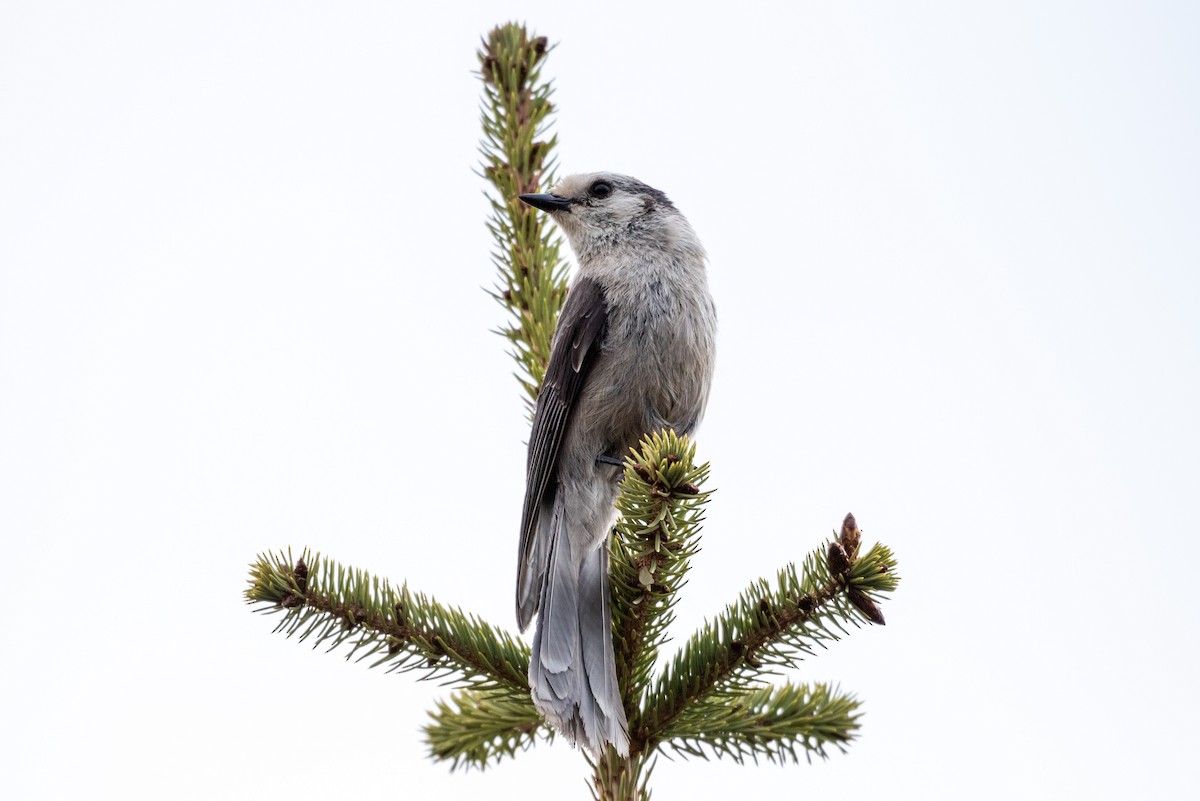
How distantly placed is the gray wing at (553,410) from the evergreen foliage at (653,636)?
41cm

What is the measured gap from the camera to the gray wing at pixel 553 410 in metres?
3.14

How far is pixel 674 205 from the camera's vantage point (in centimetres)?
386

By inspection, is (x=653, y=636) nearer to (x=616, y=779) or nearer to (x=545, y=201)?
(x=616, y=779)

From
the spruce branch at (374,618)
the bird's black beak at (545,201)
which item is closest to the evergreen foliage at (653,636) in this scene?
the spruce branch at (374,618)

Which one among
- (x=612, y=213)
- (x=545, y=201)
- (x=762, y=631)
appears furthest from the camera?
(x=612, y=213)

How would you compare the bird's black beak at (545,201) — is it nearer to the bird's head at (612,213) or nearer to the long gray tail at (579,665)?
the bird's head at (612,213)

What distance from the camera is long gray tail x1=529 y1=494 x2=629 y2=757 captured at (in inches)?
91.3

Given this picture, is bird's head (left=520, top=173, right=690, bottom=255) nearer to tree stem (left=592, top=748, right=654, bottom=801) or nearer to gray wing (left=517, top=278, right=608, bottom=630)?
gray wing (left=517, top=278, right=608, bottom=630)

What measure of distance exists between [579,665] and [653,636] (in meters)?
0.25

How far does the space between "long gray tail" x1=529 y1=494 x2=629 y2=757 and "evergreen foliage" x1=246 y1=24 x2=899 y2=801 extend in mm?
52

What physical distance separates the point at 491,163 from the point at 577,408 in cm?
84

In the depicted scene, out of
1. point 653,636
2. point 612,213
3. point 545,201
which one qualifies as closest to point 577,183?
point 612,213

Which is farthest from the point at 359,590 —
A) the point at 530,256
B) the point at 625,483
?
the point at 530,256

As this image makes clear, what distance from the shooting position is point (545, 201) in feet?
11.0
